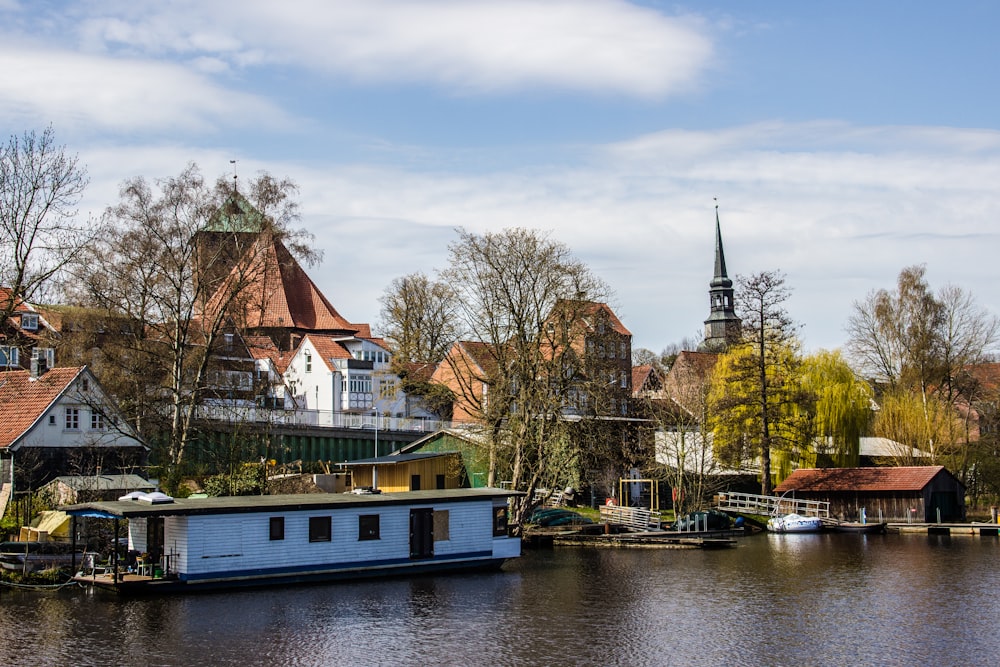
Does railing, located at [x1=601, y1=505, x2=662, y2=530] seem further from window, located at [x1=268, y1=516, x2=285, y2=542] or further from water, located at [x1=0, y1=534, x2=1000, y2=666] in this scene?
window, located at [x1=268, y1=516, x2=285, y2=542]

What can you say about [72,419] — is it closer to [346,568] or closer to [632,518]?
[346,568]

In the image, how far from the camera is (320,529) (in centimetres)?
3634

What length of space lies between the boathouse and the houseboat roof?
29062 mm

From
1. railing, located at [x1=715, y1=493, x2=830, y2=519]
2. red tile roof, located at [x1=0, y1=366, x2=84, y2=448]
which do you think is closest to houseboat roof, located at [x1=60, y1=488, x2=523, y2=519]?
red tile roof, located at [x1=0, y1=366, x2=84, y2=448]

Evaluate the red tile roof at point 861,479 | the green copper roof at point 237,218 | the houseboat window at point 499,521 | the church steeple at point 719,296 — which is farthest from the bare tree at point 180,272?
the church steeple at point 719,296

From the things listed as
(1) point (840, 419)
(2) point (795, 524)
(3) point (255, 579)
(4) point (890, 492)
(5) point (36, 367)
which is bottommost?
(2) point (795, 524)

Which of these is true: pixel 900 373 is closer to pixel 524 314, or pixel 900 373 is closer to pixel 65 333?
pixel 524 314

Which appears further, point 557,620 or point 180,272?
point 180,272

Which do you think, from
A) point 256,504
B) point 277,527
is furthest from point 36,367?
point 277,527

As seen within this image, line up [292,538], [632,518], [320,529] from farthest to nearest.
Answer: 1. [632,518]
2. [320,529]
3. [292,538]

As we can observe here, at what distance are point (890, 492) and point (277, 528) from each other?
38.4 meters

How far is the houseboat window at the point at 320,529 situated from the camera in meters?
36.1

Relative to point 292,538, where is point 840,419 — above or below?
above

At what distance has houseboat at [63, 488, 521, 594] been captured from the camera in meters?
33.6
